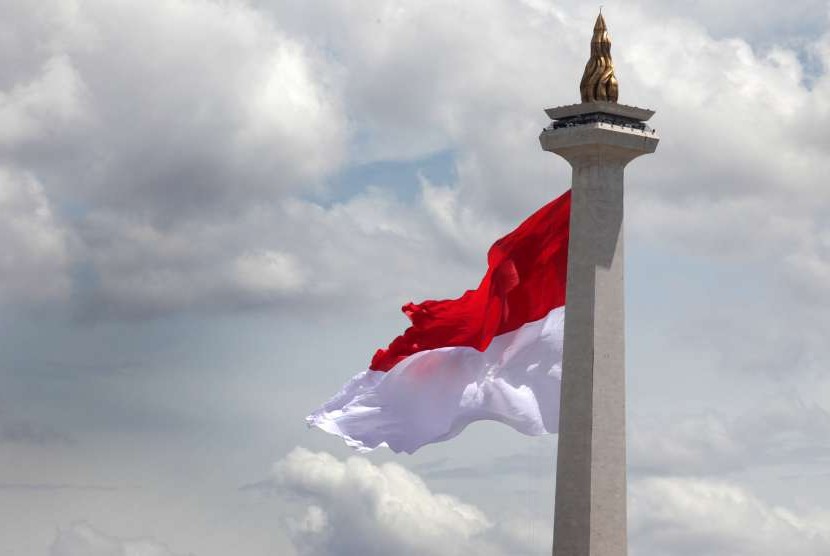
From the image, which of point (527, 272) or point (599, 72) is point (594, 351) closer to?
point (527, 272)

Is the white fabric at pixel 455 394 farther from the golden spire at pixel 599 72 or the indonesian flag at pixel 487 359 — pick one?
the golden spire at pixel 599 72

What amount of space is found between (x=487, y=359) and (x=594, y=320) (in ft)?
23.5

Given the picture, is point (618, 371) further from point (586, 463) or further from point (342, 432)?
point (342, 432)

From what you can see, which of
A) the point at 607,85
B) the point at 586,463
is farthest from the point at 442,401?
the point at 607,85

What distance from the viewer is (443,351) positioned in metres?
112

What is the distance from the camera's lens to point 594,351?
105 metres

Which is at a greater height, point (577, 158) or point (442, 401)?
point (577, 158)

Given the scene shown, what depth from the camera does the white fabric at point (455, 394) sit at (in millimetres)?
109062

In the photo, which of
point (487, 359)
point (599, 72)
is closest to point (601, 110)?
point (599, 72)

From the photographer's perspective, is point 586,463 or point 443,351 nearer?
point 586,463

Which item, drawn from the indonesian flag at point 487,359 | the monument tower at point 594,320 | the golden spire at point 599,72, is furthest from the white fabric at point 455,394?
the golden spire at point 599,72

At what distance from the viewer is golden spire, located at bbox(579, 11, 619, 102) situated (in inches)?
4205

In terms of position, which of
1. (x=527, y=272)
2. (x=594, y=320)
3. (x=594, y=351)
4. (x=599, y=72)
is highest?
(x=599, y=72)

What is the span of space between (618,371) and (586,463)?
4384 mm
